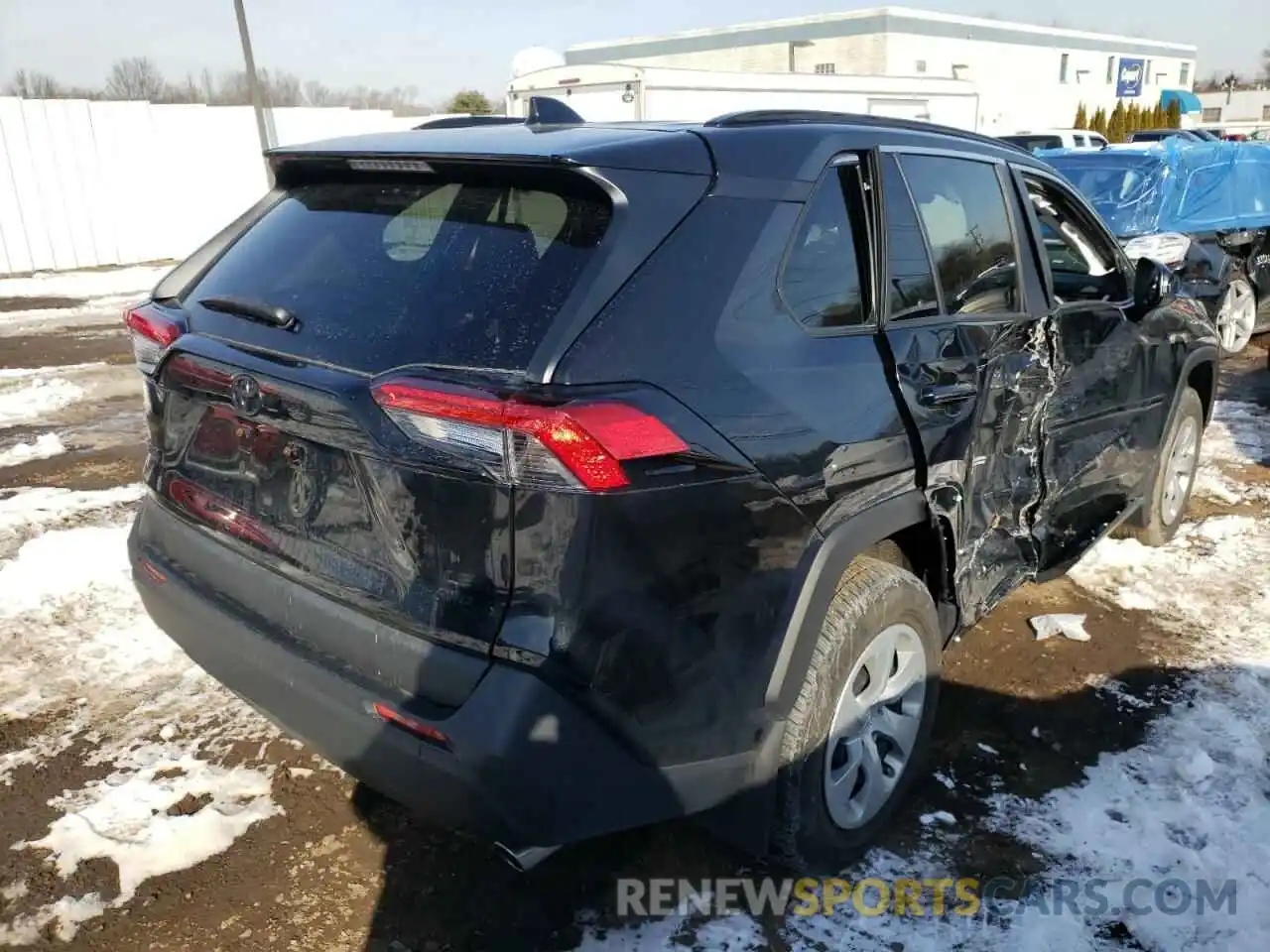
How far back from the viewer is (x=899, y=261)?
2.74 m

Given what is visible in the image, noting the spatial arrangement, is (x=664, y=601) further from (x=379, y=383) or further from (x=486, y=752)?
(x=379, y=383)

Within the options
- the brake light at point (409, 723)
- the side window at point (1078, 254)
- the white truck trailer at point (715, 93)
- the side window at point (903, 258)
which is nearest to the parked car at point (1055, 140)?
the white truck trailer at point (715, 93)

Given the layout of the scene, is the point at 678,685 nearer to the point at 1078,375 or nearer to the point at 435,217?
the point at 435,217

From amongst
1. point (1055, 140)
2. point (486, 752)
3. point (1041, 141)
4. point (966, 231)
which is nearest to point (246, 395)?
point (486, 752)

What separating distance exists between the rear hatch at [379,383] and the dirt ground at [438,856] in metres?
0.85

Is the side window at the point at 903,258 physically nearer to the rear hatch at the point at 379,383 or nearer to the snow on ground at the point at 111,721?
the rear hatch at the point at 379,383

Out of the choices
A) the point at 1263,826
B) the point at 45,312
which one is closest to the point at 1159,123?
the point at 45,312

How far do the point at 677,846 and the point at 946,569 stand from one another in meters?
1.14

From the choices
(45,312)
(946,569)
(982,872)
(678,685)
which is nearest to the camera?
(678,685)

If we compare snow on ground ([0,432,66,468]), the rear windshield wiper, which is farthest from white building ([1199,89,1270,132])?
the rear windshield wiper

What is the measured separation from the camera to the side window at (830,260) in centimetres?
237

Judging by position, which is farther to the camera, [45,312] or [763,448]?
[45,312]

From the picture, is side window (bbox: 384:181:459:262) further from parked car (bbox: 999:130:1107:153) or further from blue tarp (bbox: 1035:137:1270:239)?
parked car (bbox: 999:130:1107:153)

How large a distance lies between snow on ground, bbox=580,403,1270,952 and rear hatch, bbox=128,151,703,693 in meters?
1.17
